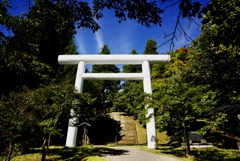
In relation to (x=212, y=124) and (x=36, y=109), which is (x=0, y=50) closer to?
(x=36, y=109)

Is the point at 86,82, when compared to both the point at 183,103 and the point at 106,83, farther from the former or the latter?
the point at 183,103

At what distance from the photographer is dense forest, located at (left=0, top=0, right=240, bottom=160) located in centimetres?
322

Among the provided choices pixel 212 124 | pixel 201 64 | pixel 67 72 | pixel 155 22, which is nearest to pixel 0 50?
pixel 155 22

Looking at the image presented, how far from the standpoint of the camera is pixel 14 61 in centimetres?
398

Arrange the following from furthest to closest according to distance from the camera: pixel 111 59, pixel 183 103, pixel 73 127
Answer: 1. pixel 111 59
2. pixel 73 127
3. pixel 183 103

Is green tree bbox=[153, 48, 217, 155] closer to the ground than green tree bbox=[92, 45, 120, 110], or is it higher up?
closer to the ground

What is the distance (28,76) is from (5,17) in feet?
39.4

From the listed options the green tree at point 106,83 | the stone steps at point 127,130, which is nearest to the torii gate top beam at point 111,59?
the stone steps at point 127,130

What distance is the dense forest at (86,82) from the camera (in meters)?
3.22

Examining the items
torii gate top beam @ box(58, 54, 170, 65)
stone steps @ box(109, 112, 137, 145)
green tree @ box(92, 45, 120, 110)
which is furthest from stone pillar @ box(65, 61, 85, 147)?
green tree @ box(92, 45, 120, 110)

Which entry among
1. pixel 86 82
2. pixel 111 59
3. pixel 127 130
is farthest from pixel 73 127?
pixel 127 130

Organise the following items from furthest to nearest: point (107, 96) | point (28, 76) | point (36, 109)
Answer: point (107, 96) → point (28, 76) → point (36, 109)

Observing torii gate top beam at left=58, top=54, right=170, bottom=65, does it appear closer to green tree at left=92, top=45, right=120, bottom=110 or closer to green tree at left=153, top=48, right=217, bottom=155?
green tree at left=153, top=48, right=217, bottom=155

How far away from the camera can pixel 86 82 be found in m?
19.8
